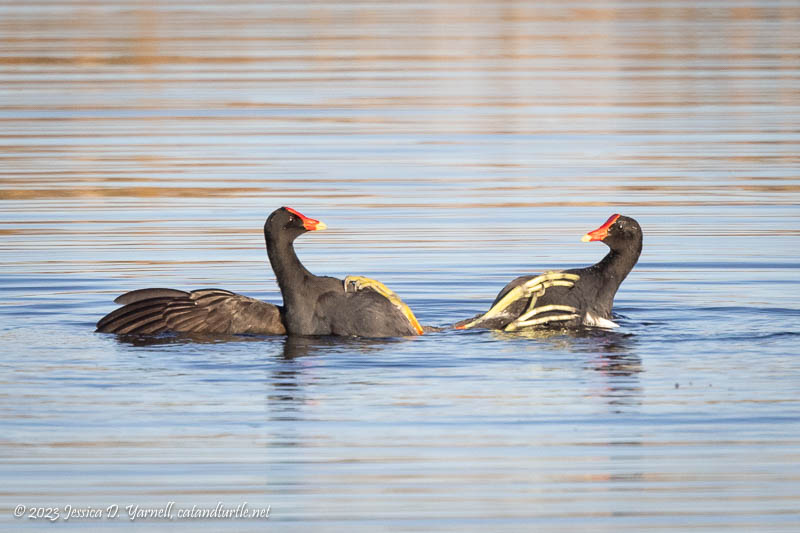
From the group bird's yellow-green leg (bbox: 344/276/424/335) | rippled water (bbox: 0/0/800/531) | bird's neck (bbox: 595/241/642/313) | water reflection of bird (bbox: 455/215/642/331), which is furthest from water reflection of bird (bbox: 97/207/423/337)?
bird's neck (bbox: 595/241/642/313)

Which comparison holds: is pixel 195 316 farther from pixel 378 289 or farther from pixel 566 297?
pixel 566 297

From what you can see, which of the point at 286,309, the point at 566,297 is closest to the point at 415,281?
the point at 566,297

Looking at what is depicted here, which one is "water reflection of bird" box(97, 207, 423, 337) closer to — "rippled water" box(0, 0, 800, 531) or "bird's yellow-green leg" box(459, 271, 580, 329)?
"rippled water" box(0, 0, 800, 531)

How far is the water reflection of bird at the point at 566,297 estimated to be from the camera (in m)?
13.1

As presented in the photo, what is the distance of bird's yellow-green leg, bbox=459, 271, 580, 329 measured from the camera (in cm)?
1310

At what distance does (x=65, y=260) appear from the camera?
54.1 feet

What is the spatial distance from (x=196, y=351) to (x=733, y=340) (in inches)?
161

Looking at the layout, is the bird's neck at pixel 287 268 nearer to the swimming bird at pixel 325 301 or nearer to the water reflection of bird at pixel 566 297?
the swimming bird at pixel 325 301

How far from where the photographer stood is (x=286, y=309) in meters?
13.1

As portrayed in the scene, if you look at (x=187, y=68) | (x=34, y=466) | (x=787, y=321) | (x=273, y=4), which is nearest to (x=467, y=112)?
(x=187, y=68)

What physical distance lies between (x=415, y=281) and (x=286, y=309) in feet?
8.67

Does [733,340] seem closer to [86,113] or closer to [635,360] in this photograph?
[635,360]

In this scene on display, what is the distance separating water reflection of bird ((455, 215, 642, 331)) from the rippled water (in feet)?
1.07

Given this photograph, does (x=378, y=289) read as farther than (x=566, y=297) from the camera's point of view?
No
